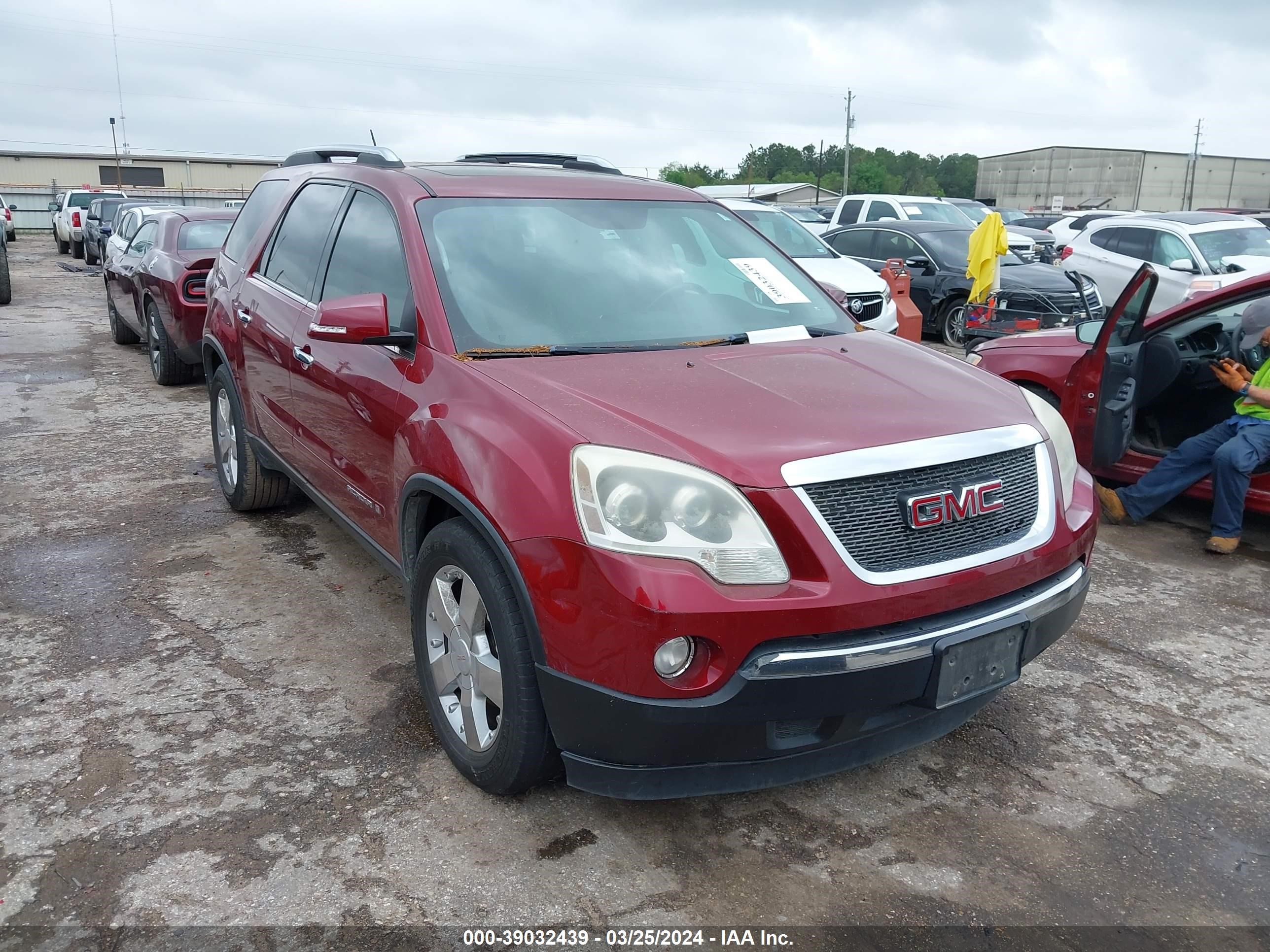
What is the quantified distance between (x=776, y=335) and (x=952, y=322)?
9.03 meters

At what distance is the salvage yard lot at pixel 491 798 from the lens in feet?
8.29

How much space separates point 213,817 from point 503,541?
1.17m

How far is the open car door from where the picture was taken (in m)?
5.20

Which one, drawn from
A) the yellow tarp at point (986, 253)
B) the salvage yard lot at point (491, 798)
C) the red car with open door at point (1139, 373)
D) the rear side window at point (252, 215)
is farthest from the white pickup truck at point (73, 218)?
the red car with open door at point (1139, 373)

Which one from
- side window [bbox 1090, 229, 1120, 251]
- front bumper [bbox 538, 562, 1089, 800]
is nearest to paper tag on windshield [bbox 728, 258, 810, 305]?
front bumper [bbox 538, 562, 1089, 800]

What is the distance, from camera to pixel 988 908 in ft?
8.24

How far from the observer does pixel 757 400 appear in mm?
2762

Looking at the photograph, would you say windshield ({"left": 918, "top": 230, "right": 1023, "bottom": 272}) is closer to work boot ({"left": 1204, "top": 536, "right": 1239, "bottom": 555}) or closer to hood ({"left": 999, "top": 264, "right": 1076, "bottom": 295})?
hood ({"left": 999, "top": 264, "right": 1076, "bottom": 295})

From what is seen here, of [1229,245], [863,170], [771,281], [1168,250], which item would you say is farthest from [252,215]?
[863,170]

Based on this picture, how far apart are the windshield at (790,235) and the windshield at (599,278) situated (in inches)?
262

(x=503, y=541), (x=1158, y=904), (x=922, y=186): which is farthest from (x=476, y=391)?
(x=922, y=186)

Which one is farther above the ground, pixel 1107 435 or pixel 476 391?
pixel 476 391

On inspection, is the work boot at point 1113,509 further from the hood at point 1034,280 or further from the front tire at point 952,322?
the front tire at point 952,322

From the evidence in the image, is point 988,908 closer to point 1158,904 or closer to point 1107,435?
point 1158,904
